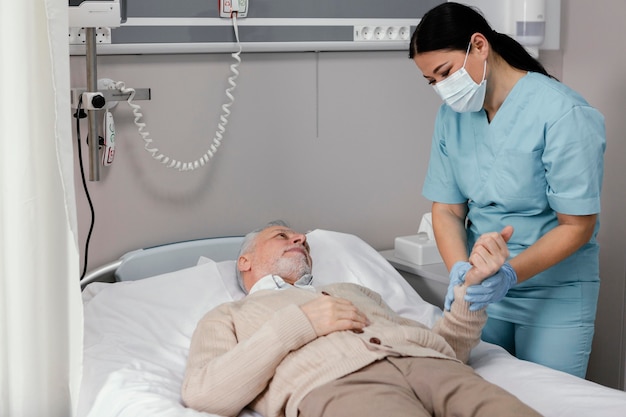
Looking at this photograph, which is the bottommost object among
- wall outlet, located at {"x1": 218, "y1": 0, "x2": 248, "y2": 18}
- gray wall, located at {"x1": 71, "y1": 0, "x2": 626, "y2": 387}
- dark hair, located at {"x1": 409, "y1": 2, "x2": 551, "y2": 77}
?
gray wall, located at {"x1": 71, "y1": 0, "x2": 626, "y2": 387}

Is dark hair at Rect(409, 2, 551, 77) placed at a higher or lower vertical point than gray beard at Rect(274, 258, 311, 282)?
higher

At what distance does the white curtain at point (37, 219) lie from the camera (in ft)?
6.12

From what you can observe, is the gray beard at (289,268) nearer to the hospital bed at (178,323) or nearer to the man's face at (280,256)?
the man's face at (280,256)

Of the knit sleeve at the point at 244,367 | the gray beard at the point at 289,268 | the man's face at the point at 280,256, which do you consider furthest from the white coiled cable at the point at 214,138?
the knit sleeve at the point at 244,367

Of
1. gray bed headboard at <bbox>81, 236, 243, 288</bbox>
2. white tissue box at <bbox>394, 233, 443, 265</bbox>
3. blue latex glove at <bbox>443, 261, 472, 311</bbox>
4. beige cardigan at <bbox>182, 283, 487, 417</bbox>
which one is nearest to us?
beige cardigan at <bbox>182, 283, 487, 417</bbox>

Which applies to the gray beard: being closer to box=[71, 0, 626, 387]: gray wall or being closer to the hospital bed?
the hospital bed

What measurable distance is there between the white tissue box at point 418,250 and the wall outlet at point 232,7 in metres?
0.99

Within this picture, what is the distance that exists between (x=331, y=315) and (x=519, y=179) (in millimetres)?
661

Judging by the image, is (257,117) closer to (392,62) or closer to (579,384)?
(392,62)

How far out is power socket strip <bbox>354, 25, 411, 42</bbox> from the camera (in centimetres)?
312

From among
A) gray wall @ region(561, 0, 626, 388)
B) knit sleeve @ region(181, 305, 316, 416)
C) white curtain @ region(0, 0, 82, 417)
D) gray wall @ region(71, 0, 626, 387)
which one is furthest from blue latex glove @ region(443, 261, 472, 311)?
gray wall @ region(561, 0, 626, 388)

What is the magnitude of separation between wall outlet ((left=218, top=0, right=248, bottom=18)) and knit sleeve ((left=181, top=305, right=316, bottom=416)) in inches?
47.5

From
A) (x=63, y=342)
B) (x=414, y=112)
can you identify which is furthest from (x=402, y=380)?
(x=414, y=112)

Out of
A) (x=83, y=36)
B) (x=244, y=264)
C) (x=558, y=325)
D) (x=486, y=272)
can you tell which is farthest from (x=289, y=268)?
(x=83, y=36)
